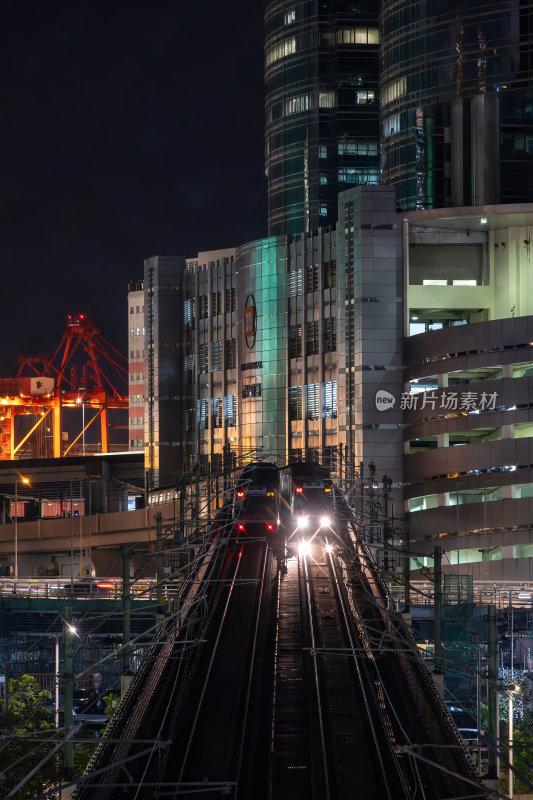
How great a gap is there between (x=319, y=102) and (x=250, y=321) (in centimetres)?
4954

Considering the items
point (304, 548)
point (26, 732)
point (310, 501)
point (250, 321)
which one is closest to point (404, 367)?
point (250, 321)

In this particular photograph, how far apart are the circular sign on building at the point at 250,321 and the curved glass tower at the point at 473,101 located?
2187cm

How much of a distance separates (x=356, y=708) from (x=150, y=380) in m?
108

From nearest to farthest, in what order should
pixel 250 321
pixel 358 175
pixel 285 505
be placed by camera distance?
pixel 285 505 < pixel 250 321 < pixel 358 175

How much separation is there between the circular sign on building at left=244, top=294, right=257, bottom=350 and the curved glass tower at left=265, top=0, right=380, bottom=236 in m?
44.8

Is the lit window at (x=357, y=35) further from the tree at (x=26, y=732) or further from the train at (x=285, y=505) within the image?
the tree at (x=26, y=732)

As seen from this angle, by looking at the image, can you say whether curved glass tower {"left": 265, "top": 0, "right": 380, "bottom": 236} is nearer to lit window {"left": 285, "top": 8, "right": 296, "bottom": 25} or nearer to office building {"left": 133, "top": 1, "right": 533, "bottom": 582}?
lit window {"left": 285, "top": 8, "right": 296, "bottom": 25}

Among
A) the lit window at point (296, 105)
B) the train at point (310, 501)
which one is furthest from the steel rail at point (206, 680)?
the lit window at point (296, 105)

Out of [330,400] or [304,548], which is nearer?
[304,548]

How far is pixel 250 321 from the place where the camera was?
128875 millimetres

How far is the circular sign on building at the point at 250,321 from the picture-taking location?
422 feet

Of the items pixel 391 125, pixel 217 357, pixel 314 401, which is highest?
pixel 391 125

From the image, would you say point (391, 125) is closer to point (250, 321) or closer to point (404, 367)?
point (250, 321)

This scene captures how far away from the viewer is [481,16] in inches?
4405
